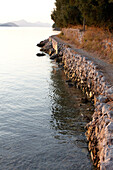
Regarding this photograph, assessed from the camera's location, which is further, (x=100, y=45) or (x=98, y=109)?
(x=100, y=45)

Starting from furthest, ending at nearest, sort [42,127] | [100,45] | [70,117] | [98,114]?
1. [100,45]
2. [70,117]
3. [42,127]
4. [98,114]

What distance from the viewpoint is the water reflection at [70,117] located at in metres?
8.91

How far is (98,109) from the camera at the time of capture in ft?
28.0

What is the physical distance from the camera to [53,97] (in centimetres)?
1517

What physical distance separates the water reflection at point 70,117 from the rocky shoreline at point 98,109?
0.35 m

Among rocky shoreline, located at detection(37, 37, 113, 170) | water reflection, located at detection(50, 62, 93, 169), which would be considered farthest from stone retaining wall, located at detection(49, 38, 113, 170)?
water reflection, located at detection(50, 62, 93, 169)

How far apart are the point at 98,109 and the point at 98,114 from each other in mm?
193

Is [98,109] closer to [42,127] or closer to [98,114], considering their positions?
[98,114]

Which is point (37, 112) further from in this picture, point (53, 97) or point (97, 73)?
point (97, 73)

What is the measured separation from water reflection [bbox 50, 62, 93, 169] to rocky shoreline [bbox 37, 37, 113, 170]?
1.13ft

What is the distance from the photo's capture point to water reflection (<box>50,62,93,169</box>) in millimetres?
8915

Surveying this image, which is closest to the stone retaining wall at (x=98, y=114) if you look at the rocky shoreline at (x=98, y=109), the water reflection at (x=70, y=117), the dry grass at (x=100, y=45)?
the rocky shoreline at (x=98, y=109)

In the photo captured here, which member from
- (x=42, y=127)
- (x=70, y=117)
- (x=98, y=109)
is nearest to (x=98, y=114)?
(x=98, y=109)

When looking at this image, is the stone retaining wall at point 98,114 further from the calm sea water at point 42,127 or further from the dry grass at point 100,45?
the dry grass at point 100,45
